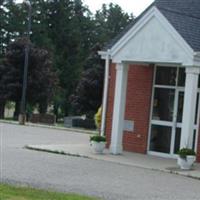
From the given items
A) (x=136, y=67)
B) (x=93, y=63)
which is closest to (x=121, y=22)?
(x=93, y=63)

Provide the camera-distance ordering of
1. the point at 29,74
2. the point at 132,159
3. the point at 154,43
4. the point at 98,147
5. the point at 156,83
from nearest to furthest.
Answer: the point at 154,43 < the point at 132,159 < the point at 98,147 < the point at 156,83 < the point at 29,74

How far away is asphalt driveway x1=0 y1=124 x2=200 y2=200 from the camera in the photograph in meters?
12.4

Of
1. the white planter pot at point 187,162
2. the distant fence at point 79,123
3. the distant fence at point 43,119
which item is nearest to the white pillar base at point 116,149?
the white planter pot at point 187,162

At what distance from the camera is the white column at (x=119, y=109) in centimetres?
1970

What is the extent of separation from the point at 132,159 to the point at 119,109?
5.84ft

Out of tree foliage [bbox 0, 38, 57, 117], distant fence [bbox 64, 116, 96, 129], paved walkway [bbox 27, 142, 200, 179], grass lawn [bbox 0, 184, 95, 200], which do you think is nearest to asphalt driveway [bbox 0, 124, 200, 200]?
paved walkway [bbox 27, 142, 200, 179]

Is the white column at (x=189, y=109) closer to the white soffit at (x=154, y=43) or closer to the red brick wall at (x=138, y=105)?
the white soffit at (x=154, y=43)

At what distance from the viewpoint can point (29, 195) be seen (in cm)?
1063

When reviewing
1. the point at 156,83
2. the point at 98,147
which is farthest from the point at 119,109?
the point at 156,83

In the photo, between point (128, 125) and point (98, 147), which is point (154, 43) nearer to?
point (98, 147)

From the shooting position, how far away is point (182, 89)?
1972 centimetres

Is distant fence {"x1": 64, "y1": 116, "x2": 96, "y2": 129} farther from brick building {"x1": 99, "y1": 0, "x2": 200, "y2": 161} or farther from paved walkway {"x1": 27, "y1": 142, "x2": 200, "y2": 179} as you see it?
paved walkway {"x1": 27, "y1": 142, "x2": 200, "y2": 179}

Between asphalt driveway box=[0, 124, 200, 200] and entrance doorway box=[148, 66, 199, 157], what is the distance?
3212 millimetres

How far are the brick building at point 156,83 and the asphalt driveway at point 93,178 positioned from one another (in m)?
2.50
